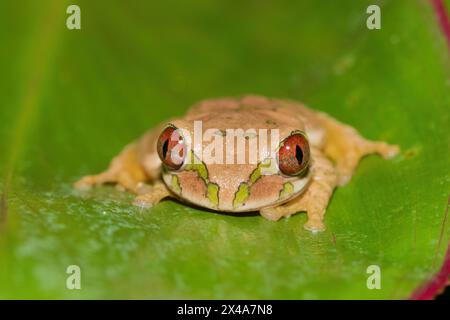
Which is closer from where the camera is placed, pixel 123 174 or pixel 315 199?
pixel 315 199

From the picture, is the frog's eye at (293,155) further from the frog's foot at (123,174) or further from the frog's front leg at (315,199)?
the frog's foot at (123,174)

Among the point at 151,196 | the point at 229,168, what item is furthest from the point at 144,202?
the point at 229,168

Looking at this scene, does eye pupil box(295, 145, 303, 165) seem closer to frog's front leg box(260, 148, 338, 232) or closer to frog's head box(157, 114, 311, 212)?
frog's head box(157, 114, 311, 212)

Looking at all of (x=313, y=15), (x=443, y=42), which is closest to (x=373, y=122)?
(x=443, y=42)

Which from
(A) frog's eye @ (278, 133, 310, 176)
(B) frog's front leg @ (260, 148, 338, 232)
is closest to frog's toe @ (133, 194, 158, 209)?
(B) frog's front leg @ (260, 148, 338, 232)

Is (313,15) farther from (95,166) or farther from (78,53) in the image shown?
(95,166)

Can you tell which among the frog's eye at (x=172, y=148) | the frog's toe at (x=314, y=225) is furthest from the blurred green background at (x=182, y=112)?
the frog's eye at (x=172, y=148)

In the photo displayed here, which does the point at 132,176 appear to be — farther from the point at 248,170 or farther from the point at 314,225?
the point at 314,225
